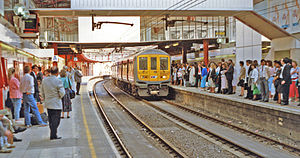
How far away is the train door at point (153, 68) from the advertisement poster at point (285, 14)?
7.00 m

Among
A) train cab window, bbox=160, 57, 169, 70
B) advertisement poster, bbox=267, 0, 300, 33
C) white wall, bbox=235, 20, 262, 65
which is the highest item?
advertisement poster, bbox=267, 0, 300, 33

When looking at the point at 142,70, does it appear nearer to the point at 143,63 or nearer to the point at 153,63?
the point at 143,63

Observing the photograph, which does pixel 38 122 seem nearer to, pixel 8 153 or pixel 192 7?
pixel 8 153

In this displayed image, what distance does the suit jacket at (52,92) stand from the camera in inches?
283

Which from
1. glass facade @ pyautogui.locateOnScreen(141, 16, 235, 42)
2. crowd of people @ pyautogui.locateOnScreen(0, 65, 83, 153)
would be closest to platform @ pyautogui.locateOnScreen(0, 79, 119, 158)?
crowd of people @ pyautogui.locateOnScreen(0, 65, 83, 153)

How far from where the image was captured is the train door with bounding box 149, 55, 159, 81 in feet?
63.0

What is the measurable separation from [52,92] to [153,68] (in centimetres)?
1238

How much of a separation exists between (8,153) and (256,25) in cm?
1430

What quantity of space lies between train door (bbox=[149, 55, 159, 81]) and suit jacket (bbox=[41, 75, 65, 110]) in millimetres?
12103

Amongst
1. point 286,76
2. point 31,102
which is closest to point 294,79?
point 286,76

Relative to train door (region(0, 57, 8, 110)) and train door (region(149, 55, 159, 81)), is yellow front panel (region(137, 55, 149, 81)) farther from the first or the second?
train door (region(0, 57, 8, 110))

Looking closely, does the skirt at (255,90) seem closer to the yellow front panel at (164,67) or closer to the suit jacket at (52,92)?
the suit jacket at (52,92)

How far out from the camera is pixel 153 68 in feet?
63.4

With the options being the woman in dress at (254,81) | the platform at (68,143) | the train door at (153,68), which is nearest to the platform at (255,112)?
the woman in dress at (254,81)
